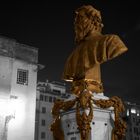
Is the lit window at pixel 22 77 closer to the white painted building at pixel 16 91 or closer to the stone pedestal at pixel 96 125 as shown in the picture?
the white painted building at pixel 16 91

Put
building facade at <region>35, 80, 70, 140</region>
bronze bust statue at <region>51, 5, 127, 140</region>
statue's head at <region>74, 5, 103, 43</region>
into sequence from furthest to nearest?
building facade at <region>35, 80, 70, 140</region> < statue's head at <region>74, 5, 103, 43</region> < bronze bust statue at <region>51, 5, 127, 140</region>

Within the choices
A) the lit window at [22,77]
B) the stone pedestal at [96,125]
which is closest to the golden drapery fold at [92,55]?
the stone pedestal at [96,125]

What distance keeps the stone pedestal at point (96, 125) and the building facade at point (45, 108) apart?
1776 inches

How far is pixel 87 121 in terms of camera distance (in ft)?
27.4

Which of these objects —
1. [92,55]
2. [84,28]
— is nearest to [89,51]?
[92,55]

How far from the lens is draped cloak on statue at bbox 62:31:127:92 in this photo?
862cm

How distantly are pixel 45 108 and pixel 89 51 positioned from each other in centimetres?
4828

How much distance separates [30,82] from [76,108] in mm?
31783

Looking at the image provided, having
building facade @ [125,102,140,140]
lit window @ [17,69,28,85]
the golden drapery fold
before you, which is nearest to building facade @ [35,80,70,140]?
lit window @ [17,69,28,85]

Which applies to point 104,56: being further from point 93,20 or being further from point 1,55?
point 1,55

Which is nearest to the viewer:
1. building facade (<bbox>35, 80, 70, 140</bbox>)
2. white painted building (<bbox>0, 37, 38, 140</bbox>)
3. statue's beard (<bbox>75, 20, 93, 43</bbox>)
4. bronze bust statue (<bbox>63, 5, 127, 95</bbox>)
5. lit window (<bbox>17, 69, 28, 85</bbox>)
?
bronze bust statue (<bbox>63, 5, 127, 95</bbox>)

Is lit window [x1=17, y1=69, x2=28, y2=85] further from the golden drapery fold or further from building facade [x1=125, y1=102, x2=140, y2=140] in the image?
building facade [x1=125, y1=102, x2=140, y2=140]

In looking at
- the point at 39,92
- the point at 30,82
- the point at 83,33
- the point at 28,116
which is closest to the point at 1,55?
the point at 30,82

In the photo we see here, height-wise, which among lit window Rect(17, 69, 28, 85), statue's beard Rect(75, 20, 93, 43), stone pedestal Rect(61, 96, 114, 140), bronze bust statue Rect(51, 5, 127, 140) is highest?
lit window Rect(17, 69, 28, 85)
